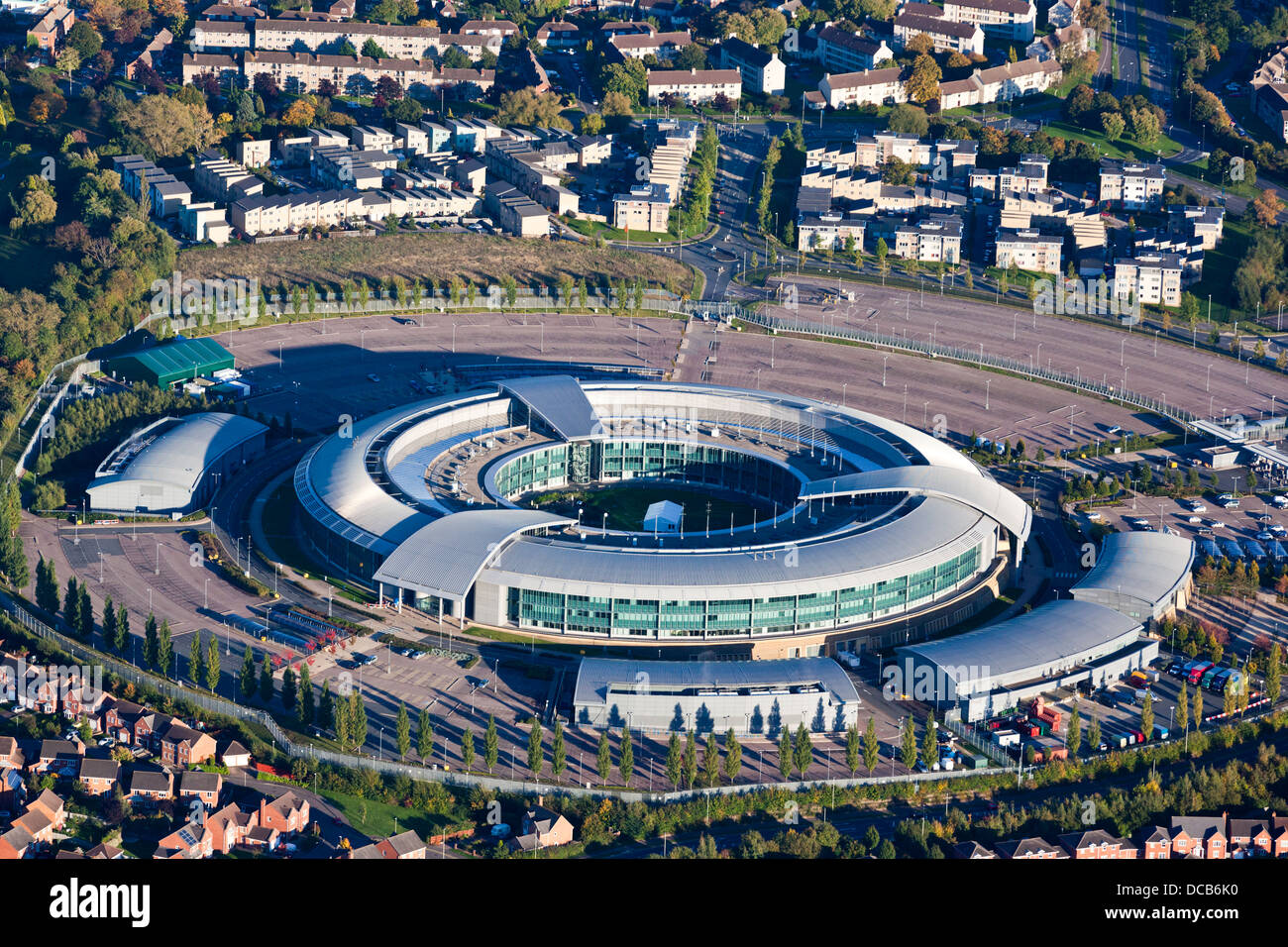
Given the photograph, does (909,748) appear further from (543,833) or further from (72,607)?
(72,607)

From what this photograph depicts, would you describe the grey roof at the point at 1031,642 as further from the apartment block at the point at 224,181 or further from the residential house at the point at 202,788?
the apartment block at the point at 224,181

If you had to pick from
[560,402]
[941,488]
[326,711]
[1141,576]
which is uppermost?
[560,402]

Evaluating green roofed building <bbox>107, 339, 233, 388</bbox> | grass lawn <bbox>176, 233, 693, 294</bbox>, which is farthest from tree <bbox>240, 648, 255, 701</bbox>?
grass lawn <bbox>176, 233, 693, 294</bbox>

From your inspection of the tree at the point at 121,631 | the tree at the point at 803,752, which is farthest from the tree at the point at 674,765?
the tree at the point at 121,631

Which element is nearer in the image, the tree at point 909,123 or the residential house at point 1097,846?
the residential house at point 1097,846

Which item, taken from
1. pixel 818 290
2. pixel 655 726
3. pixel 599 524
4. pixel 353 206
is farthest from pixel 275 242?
pixel 655 726

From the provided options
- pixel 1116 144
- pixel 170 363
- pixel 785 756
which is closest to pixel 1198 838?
pixel 785 756

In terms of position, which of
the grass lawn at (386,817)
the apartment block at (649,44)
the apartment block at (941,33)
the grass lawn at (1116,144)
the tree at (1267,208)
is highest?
the apartment block at (941,33)
